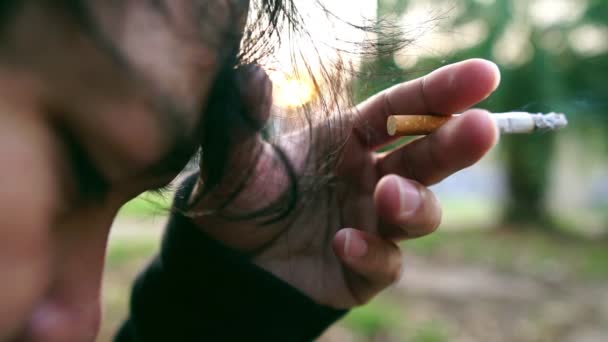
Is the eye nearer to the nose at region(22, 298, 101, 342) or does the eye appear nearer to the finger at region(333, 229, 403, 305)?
the nose at region(22, 298, 101, 342)

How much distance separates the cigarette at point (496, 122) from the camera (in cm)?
49

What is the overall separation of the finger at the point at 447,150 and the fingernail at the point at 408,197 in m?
0.04

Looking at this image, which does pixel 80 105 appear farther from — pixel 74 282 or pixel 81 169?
pixel 74 282

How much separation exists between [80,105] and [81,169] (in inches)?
1.7

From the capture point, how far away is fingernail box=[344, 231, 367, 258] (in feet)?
1.73

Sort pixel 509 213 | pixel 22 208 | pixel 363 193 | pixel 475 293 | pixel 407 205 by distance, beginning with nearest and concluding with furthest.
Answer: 1. pixel 22 208
2. pixel 407 205
3. pixel 363 193
4. pixel 475 293
5. pixel 509 213

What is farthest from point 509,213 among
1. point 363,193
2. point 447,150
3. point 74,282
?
point 74,282

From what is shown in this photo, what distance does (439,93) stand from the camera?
0.50 metres

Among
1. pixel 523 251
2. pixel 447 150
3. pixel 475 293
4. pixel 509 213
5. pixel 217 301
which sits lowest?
pixel 509 213

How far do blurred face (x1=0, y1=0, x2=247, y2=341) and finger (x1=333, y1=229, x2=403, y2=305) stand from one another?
0.21 m

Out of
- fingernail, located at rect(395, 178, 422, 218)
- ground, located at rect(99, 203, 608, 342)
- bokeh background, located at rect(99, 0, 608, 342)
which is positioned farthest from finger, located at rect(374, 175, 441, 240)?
ground, located at rect(99, 203, 608, 342)

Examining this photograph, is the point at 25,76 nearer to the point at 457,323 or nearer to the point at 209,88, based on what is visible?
the point at 209,88

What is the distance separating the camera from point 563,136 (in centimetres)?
336

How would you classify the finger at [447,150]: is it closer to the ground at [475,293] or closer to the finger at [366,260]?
the finger at [366,260]
